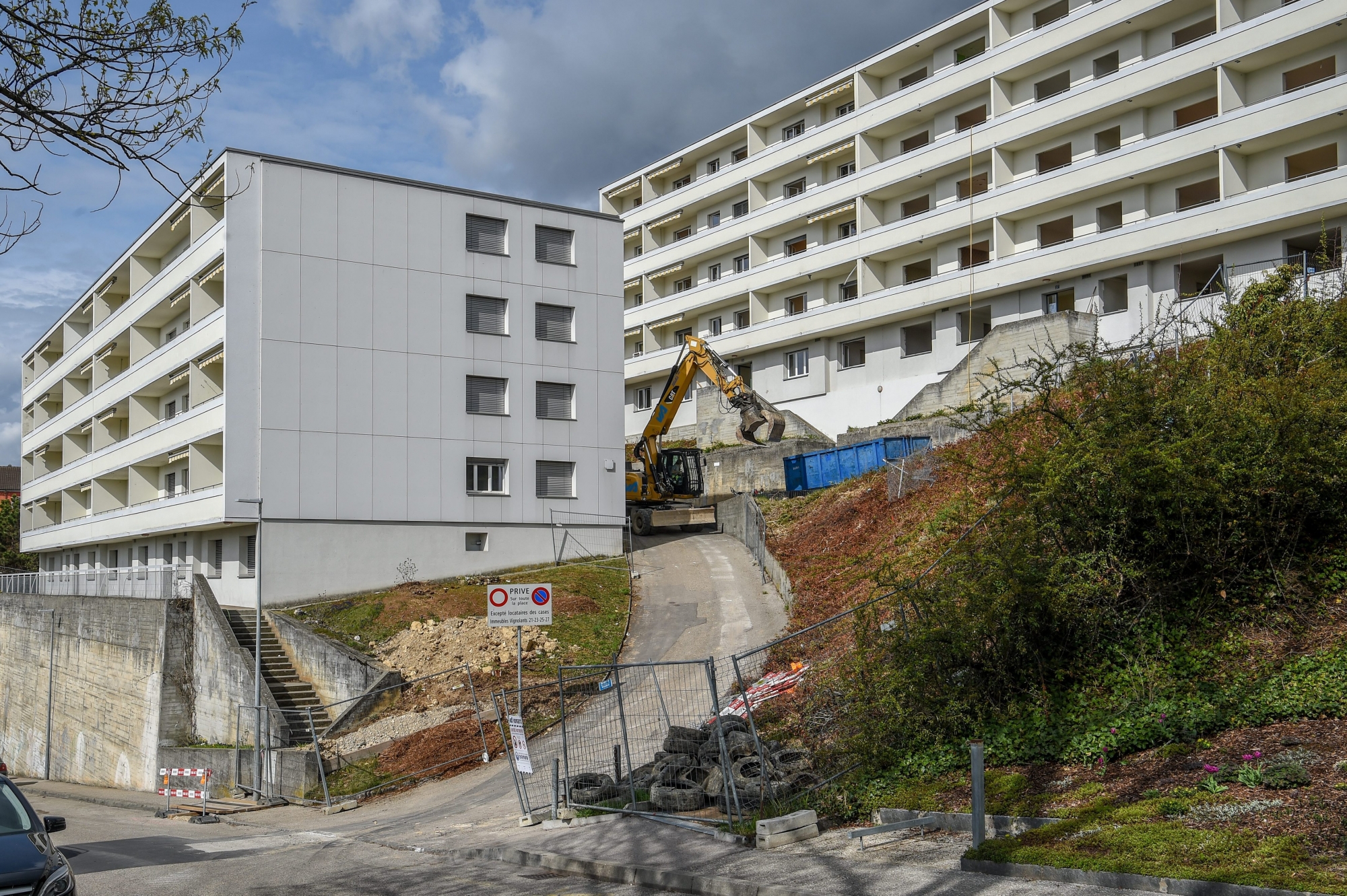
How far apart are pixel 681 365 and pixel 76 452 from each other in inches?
1331

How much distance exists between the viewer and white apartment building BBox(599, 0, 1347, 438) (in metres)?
34.2

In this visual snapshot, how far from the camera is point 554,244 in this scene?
121 ft

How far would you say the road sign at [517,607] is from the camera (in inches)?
723

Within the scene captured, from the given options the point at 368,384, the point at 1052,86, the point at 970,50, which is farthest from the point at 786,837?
the point at 970,50

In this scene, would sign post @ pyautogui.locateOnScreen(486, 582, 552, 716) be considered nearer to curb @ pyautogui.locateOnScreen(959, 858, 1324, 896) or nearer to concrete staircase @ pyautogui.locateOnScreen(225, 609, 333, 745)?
concrete staircase @ pyautogui.locateOnScreen(225, 609, 333, 745)

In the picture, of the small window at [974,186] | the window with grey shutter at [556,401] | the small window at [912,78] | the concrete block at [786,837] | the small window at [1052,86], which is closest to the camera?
the concrete block at [786,837]

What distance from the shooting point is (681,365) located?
38.5 m

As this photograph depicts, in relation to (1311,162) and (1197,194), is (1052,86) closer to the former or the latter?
(1197,194)

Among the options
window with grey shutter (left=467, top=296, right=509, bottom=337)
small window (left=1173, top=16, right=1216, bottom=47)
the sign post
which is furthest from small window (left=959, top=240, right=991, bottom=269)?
the sign post

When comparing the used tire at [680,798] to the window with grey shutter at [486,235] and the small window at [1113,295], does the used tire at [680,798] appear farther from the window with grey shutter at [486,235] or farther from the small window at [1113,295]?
the small window at [1113,295]

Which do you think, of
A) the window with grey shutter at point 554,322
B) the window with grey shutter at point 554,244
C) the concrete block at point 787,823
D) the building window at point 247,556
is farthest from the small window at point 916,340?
the concrete block at point 787,823

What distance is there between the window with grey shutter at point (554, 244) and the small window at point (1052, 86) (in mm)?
18634

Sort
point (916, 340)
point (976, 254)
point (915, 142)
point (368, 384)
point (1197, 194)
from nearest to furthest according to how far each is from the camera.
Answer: point (368, 384) < point (1197, 194) < point (976, 254) < point (916, 340) < point (915, 142)

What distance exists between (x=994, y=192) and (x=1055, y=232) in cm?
277
